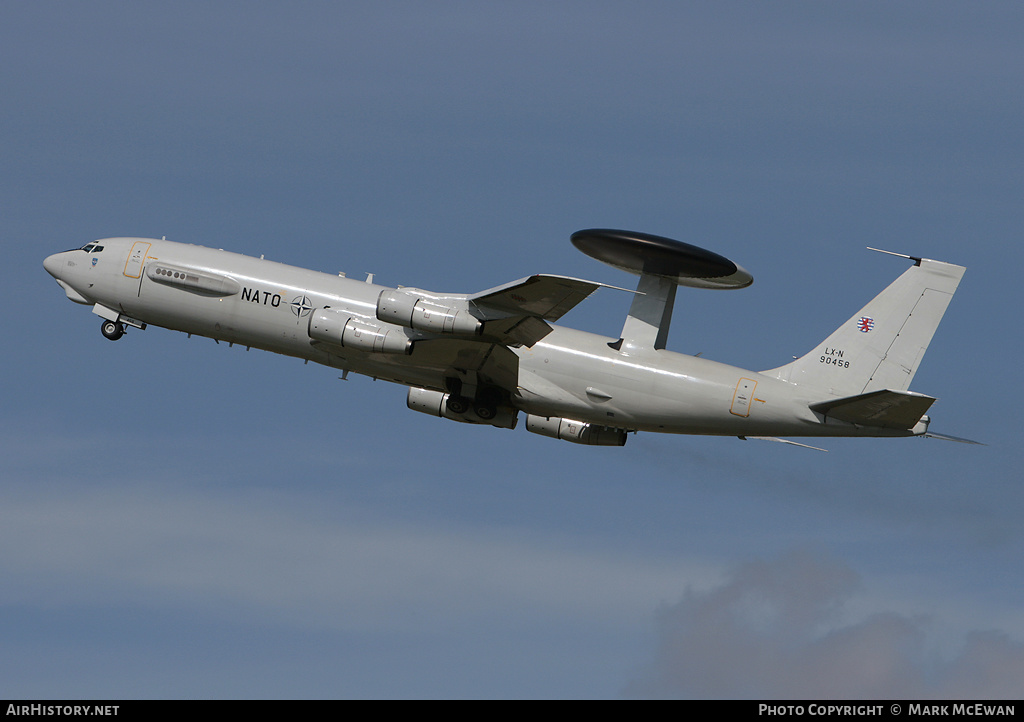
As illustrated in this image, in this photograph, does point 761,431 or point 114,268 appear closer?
point 761,431

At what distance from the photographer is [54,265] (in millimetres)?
41812

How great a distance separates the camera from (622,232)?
118 feet

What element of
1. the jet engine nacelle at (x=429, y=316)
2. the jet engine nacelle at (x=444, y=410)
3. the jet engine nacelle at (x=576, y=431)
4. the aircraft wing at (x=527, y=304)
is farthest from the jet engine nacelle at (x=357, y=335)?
the jet engine nacelle at (x=576, y=431)

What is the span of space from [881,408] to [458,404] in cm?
1296

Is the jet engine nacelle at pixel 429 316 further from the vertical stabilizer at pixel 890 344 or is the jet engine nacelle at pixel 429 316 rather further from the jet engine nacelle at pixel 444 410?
the vertical stabilizer at pixel 890 344

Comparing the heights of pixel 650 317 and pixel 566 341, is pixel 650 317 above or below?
above

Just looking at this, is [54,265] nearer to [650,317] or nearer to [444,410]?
[444,410]

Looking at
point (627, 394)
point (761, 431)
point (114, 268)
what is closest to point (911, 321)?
point (761, 431)

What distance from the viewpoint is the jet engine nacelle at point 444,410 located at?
39.2 metres

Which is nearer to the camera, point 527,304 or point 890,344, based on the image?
point 527,304

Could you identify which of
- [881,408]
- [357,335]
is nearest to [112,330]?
[357,335]
